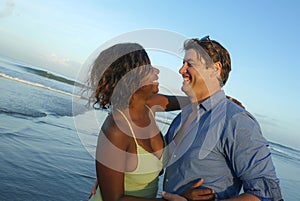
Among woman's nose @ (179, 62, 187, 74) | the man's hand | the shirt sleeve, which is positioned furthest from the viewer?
woman's nose @ (179, 62, 187, 74)

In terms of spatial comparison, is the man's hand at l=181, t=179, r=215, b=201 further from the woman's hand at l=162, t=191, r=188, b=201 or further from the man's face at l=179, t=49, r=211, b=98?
the man's face at l=179, t=49, r=211, b=98

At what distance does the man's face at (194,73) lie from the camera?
301cm

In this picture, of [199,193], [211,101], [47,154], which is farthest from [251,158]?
[47,154]

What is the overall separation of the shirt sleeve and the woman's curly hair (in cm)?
97

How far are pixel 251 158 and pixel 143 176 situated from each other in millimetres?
992

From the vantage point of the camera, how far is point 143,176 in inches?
112

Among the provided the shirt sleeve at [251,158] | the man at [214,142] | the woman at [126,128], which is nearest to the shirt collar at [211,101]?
the man at [214,142]

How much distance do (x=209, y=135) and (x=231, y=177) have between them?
351mm

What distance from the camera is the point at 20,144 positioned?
306 inches

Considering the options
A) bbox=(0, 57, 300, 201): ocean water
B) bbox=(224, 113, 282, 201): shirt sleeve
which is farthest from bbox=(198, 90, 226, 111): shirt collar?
bbox=(0, 57, 300, 201): ocean water

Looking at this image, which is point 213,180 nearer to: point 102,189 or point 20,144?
point 102,189

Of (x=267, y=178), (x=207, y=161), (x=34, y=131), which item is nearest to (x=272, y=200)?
(x=267, y=178)

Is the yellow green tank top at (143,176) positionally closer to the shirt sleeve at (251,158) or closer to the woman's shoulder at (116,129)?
the woman's shoulder at (116,129)

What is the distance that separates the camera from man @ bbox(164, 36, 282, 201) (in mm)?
2244
